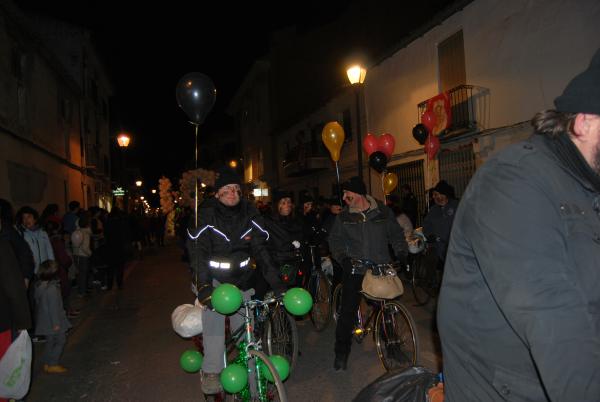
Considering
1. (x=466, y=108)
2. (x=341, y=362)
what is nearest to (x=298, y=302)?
(x=341, y=362)

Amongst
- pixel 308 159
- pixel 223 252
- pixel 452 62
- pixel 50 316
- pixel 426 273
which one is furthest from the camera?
pixel 308 159

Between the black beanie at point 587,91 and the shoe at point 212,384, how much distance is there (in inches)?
137

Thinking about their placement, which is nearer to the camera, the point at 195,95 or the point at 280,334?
the point at 280,334

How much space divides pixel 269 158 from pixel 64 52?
612 inches

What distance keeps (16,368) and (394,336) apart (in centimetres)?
362

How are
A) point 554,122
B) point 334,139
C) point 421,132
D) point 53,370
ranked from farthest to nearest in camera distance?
point 421,132, point 334,139, point 53,370, point 554,122

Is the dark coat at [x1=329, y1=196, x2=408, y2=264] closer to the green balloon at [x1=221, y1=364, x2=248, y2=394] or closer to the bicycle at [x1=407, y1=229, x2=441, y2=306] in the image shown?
the green balloon at [x1=221, y1=364, x2=248, y2=394]

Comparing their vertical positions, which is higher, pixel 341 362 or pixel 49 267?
pixel 49 267

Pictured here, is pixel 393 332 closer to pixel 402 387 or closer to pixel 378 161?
pixel 402 387

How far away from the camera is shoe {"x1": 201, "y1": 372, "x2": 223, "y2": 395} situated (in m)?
3.85

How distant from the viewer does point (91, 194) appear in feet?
87.4

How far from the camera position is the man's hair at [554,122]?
135 centimetres

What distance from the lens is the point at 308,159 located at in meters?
24.6

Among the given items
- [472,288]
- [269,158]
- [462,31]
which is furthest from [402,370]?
[269,158]
